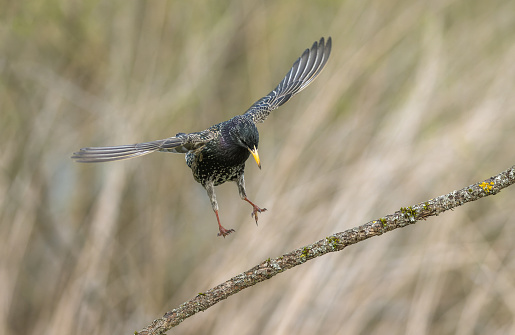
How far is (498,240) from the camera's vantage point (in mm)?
5125

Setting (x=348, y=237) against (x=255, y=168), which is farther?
(x=255, y=168)

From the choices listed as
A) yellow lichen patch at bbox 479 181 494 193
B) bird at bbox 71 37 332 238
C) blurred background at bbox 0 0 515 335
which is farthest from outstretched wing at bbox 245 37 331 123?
yellow lichen patch at bbox 479 181 494 193

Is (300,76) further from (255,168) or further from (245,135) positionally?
(255,168)

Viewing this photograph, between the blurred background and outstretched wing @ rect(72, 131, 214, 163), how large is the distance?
2.15 meters

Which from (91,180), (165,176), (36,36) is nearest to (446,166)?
(165,176)

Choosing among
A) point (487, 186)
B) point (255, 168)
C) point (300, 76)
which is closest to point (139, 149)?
point (487, 186)

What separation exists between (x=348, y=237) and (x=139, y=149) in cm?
104

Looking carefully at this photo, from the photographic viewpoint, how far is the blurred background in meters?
4.85

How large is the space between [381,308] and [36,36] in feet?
12.9

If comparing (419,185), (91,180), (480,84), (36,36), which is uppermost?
(36,36)

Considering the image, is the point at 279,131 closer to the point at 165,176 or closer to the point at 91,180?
the point at 165,176

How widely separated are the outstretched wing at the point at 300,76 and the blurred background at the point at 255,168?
1382mm

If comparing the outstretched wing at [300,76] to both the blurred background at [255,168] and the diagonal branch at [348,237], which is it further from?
the diagonal branch at [348,237]

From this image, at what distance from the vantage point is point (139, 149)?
7.75ft
